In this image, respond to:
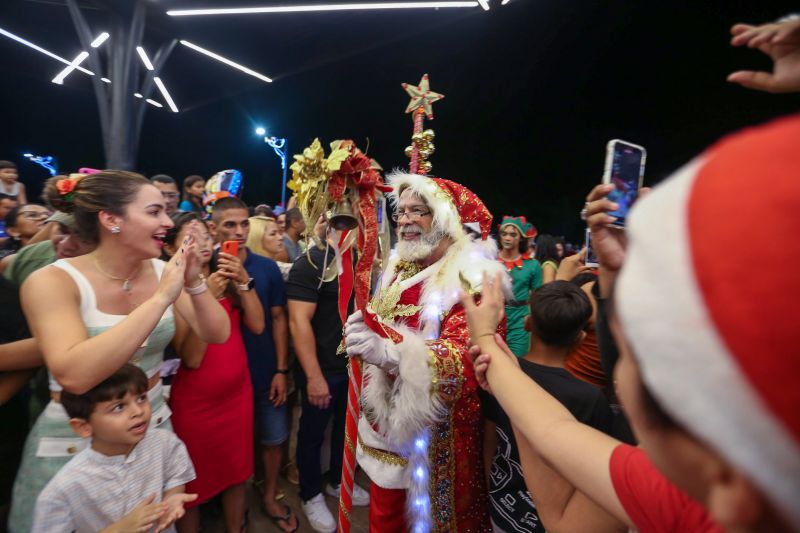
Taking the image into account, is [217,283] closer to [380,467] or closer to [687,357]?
[380,467]

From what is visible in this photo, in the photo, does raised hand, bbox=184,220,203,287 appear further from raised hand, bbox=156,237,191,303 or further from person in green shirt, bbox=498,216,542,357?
person in green shirt, bbox=498,216,542,357

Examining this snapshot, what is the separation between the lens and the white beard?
87.7 inches

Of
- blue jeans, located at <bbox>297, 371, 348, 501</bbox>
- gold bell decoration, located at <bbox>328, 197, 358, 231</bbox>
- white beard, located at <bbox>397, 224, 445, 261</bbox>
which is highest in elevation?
gold bell decoration, located at <bbox>328, 197, 358, 231</bbox>

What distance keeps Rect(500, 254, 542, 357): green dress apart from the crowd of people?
842mm

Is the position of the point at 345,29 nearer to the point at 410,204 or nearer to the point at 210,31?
the point at 210,31

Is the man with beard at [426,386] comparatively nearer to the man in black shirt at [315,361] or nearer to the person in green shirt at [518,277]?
the man in black shirt at [315,361]

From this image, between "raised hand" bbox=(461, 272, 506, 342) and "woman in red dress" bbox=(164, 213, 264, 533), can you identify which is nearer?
"raised hand" bbox=(461, 272, 506, 342)

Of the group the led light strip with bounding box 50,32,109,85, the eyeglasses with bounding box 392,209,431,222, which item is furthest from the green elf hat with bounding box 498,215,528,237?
the led light strip with bounding box 50,32,109,85

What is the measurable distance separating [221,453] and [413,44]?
9031 mm

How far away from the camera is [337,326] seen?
9.47 ft

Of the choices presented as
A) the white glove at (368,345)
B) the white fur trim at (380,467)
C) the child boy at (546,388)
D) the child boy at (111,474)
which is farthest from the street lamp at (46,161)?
the child boy at (546,388)

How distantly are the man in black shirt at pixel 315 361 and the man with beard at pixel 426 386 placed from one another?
2.26ft

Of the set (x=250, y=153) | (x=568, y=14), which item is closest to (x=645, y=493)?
(x=568, y=14)

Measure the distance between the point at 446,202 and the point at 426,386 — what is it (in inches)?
40.0
